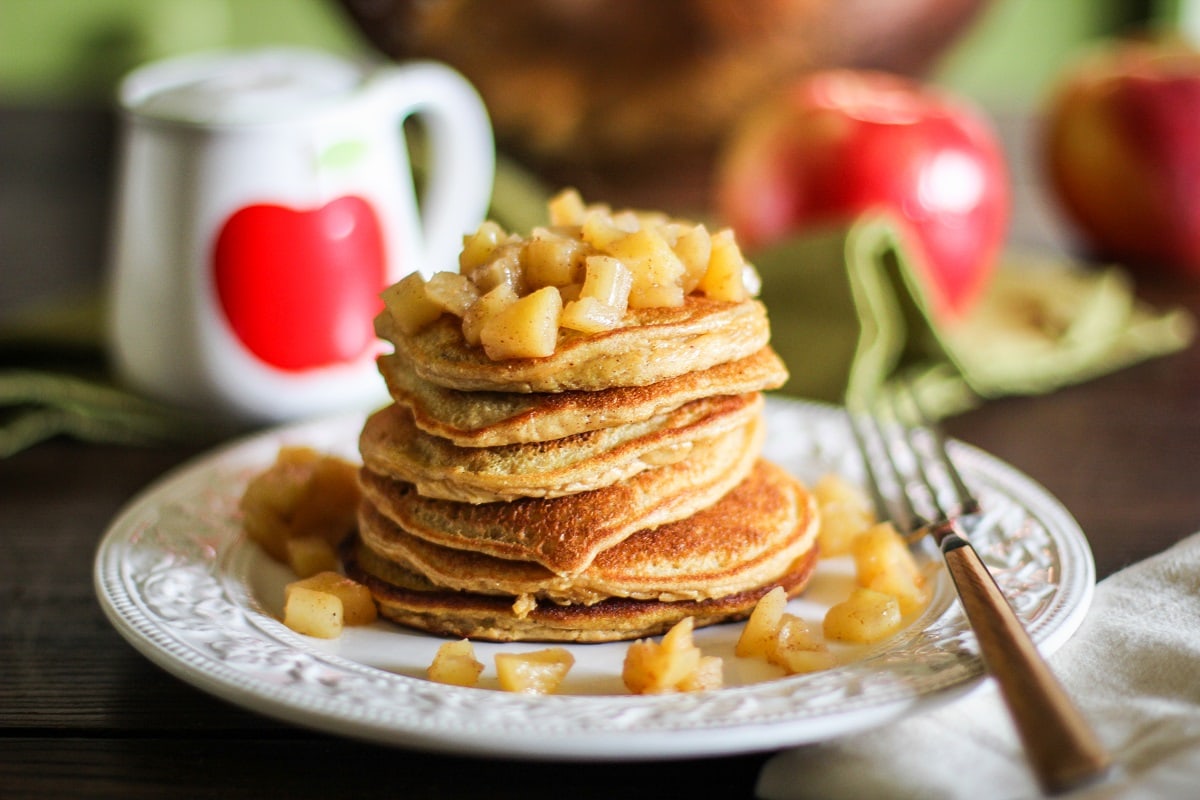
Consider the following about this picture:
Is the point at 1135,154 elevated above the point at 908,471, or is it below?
above

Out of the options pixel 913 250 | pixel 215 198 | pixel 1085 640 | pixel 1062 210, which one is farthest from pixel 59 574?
pixel 1062 210

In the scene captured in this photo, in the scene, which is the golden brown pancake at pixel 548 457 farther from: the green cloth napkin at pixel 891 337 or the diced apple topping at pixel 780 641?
the green cloth napkin at pixel 891 337

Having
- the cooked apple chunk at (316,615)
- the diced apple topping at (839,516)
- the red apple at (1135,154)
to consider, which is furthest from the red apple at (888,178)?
the cooked apple chunk at (316,615)

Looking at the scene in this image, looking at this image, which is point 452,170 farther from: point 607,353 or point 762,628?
point 762,628

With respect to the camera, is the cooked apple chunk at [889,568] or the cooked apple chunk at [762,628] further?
the cooked apple chunk at [889,568]

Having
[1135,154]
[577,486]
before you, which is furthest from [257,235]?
[1135,154]

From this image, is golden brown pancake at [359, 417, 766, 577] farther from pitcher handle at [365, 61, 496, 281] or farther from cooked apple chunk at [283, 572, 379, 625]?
pitcher handle at [365, 61, 496, 281]

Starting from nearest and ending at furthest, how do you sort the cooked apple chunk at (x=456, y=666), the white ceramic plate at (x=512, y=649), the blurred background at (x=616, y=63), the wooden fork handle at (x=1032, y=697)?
1. the wooden fork handle at (x=1032, y=697)
2. the white ceramic plate at (x=512, y=649)
3. the cooked apple chunk at (x=456, y=666)
4. the blurred background at (x=616, y=63)
